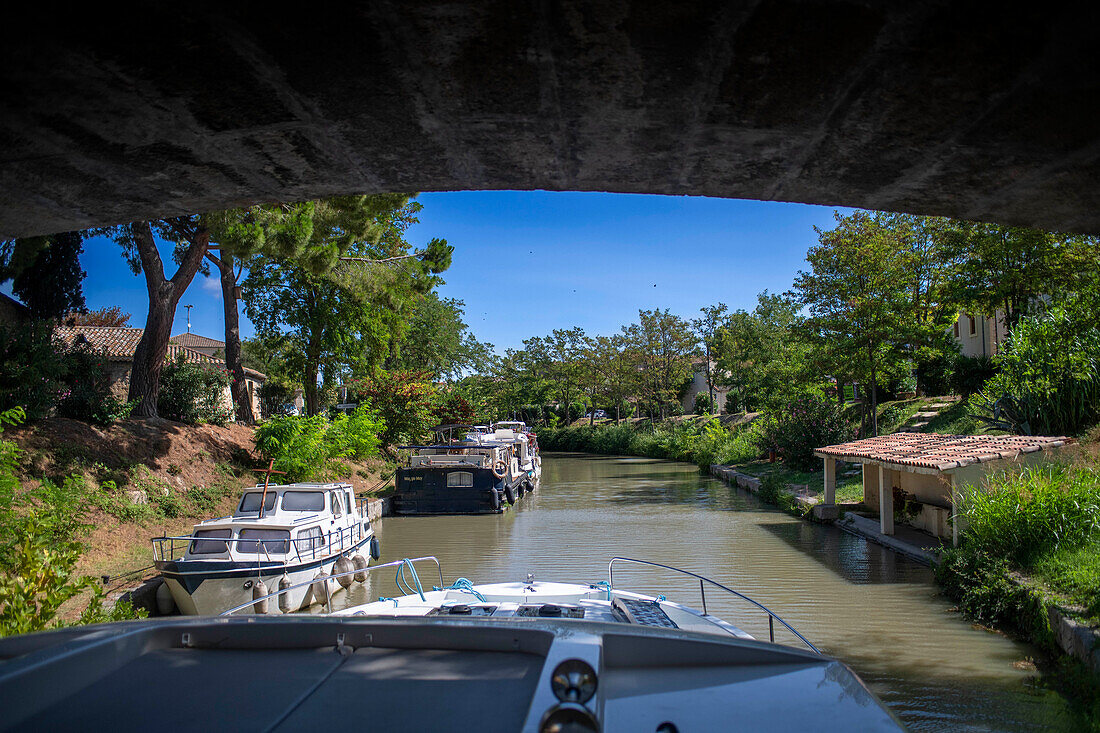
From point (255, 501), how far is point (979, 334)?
30.1m

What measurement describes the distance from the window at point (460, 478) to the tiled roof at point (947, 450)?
36.3 ft

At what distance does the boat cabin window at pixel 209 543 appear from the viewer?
35.6 feet

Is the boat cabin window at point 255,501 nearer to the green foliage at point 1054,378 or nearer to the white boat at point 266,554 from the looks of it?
the white boat at point 266,554

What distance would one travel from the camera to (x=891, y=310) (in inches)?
910

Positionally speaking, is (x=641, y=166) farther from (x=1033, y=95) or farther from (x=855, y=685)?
(x=855, y=685)

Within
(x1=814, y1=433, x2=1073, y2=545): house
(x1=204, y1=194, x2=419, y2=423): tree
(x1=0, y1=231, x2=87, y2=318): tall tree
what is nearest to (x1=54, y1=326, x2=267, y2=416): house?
(x1=0, y1=231, x2=87, y2=318): tall tree

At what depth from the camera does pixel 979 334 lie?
30.9m

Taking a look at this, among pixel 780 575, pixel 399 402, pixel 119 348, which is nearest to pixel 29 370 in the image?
pixel 780 575

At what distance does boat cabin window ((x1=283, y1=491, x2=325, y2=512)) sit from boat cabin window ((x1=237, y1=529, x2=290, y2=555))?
7.94 ft

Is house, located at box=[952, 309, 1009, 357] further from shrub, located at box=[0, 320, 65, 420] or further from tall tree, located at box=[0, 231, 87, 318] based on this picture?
tall tree, located at box=[0, 231, 87, 318]

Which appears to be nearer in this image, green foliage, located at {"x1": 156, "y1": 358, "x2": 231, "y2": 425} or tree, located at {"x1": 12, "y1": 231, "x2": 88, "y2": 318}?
green foliage, located at {"x1": 156, "y1": 358, "x2": 231, "y2": 425}

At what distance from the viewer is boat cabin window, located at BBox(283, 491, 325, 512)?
536 inches

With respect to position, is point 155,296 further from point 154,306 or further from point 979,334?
point 979,334

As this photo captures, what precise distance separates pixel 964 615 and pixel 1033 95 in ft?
31.8
